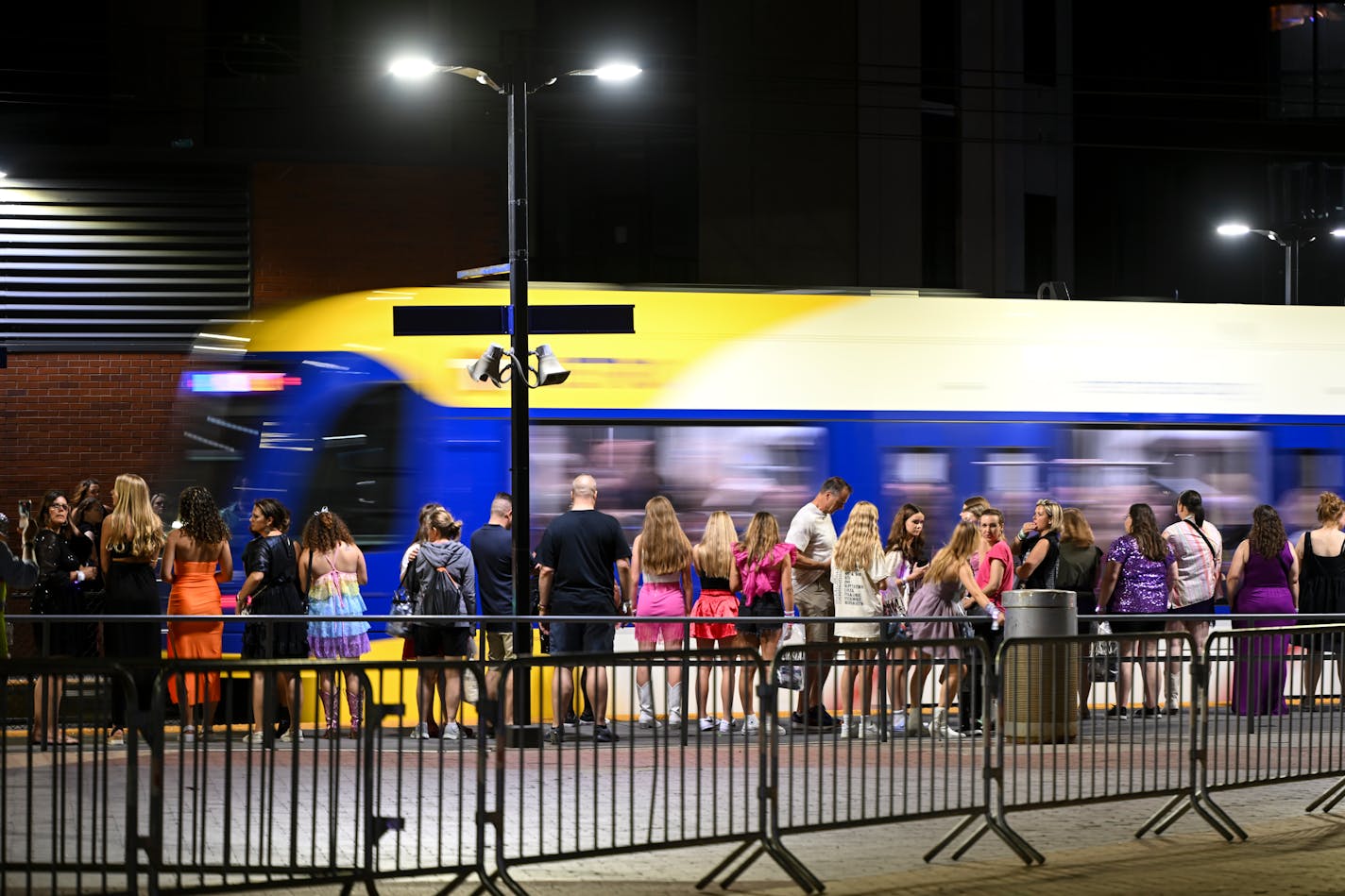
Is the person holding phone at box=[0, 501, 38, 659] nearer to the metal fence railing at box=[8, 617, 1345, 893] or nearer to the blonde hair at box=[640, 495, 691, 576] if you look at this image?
the metal fence railing at box=[8, 617, 1345, 893]

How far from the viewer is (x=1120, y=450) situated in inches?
645

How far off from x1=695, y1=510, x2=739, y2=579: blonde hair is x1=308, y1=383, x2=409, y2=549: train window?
99.2 inches

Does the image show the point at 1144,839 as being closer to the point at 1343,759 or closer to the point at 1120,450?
the point at 1343,759

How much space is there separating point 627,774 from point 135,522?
6503mm

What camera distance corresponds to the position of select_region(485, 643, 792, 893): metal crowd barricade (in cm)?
822

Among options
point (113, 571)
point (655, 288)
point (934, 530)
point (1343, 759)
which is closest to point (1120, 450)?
point (934, 530)

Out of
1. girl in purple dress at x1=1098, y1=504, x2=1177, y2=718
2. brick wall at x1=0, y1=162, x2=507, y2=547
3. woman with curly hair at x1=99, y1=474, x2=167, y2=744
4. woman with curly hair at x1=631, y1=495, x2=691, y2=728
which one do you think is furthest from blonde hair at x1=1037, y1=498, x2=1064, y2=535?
brick wall at x1=0, y1=162, x2=507, y2=547

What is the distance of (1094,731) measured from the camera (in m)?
9.67

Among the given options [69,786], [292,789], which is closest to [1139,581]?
[292,789]

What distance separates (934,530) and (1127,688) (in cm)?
606

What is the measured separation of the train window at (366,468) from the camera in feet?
49.3

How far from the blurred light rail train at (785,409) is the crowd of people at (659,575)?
0.47 m

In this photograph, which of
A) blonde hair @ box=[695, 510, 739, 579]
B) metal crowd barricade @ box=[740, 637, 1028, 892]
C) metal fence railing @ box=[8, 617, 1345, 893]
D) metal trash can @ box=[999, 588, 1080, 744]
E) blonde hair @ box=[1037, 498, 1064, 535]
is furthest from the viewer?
blonde hair @ box=[1037, 498, 1064, 535]

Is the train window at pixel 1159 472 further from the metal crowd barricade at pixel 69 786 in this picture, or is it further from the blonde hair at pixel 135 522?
the metal crowd barricade at pixel 69 786
